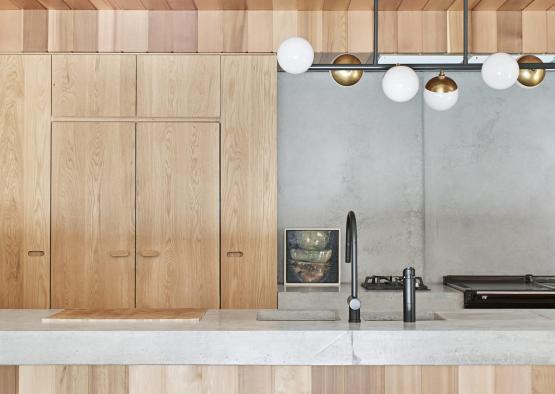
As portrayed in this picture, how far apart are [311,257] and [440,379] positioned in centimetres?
203

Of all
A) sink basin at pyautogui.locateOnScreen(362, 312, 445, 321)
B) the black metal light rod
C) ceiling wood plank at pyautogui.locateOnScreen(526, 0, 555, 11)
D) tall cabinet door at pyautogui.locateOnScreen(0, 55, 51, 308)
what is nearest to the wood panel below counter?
sink basin at pyautogui.locateOnScreen(362, 312, 445, 321)

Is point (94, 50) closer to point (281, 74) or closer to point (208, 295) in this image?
point (281, 74)

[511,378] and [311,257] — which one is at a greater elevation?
[311,257]

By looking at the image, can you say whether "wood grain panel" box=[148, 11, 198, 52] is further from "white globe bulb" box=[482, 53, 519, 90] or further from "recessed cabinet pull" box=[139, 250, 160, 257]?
"white globe bulb" box=[482, 53, 519, 90]

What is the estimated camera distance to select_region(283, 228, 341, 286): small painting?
159 inches

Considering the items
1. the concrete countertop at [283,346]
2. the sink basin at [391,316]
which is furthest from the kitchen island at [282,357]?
the sink basin at [391,316]

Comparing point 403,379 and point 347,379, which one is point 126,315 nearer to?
point 347,379

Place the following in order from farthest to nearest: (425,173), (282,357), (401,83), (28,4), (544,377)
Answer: (425,173)
(28,4)
(401,83)
(544,377)
(282,357)

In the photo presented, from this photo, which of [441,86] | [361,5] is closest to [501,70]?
[441,86]

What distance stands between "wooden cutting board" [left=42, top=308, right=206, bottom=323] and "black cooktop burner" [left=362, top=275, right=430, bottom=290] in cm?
175

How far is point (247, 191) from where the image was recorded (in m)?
3.67

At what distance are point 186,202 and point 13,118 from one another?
119 centimetres

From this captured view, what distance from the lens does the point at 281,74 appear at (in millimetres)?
4285

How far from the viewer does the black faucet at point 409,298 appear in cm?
217
